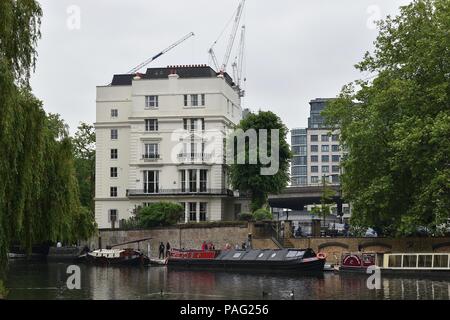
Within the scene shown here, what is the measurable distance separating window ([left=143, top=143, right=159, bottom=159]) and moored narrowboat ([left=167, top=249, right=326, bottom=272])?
18168 mm

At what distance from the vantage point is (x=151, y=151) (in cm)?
7875

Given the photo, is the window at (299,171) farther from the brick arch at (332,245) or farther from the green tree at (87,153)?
the brick arch at (332,245)

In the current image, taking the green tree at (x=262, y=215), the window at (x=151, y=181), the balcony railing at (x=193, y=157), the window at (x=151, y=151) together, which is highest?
the window at (x=151, y=151)

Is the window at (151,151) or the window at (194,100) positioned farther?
the window at (151,151)

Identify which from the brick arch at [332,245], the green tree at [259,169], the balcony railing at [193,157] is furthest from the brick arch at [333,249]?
the balcony railing at [193,157]

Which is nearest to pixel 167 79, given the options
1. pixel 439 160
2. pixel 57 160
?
pixel 439 160

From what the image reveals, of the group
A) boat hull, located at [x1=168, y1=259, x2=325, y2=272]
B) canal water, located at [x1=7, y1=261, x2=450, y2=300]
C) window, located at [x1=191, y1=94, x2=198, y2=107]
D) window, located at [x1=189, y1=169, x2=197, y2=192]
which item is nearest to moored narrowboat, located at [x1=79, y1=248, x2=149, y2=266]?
boat hull, located at [x1=168, y1=259, x2=325, y2=272]

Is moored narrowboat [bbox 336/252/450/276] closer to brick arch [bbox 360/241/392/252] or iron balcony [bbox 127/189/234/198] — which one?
brick arch [bbox 360/241/392/252]

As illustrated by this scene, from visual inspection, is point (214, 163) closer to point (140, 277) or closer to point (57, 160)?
point (140, 277)

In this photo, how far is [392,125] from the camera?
157 feet

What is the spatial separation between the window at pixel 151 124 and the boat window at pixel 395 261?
3614 cm

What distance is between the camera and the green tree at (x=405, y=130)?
44.5 meters

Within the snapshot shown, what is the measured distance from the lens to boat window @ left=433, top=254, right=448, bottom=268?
149ft

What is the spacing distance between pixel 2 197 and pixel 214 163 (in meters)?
55.0
